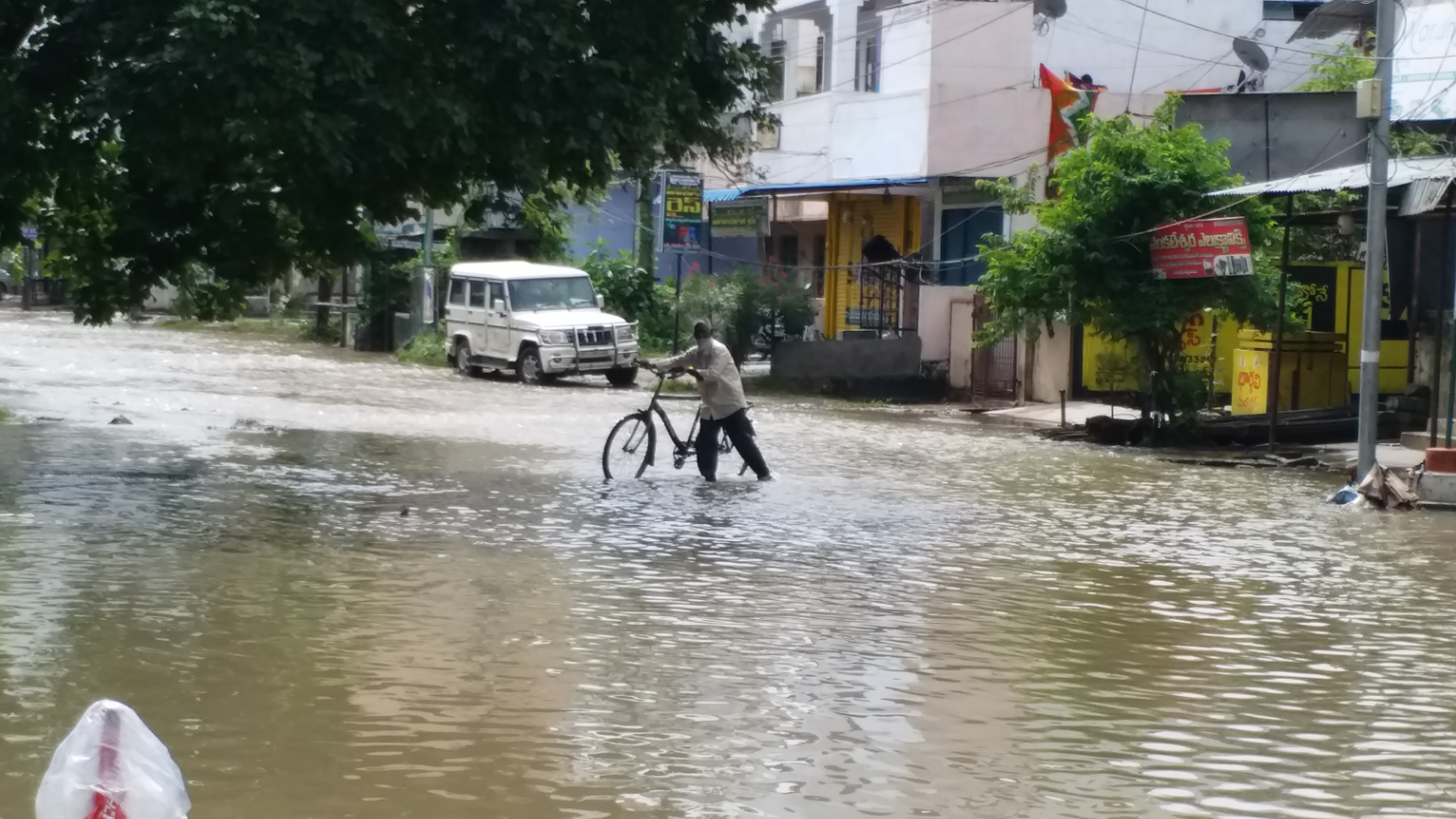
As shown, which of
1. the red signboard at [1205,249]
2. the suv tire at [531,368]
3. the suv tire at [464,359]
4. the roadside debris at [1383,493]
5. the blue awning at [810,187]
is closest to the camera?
the roadside debris at [1383,493]

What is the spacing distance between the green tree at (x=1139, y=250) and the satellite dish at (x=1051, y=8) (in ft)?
40.7

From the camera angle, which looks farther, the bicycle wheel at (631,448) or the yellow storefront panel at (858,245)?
the yellow storefront panel at (858,245)

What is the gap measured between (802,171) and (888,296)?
14.6 ft

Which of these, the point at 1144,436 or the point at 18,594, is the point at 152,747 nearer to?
the point at 18,594

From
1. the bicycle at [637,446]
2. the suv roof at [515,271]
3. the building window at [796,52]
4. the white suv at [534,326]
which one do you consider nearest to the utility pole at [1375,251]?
the bicycle at [637,446]

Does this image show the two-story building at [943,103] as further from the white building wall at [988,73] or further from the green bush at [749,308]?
the green bush at [749,308]

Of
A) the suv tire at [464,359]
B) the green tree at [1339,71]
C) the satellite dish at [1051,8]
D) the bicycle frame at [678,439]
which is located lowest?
the bicycle frame at [678,439]

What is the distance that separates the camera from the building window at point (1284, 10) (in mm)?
36781

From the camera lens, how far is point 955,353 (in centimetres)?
3114

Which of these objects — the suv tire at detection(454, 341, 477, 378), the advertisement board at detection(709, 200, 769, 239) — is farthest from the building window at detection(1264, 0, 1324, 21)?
the suv tire at detection(454, 341, 477, 378)

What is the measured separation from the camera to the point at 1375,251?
1692cm

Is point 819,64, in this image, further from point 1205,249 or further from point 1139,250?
point 1205,249

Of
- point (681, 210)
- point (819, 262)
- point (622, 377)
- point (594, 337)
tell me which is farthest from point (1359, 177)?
point (819, 262)

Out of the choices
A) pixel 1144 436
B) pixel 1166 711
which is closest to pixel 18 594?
pixel 1166 711
